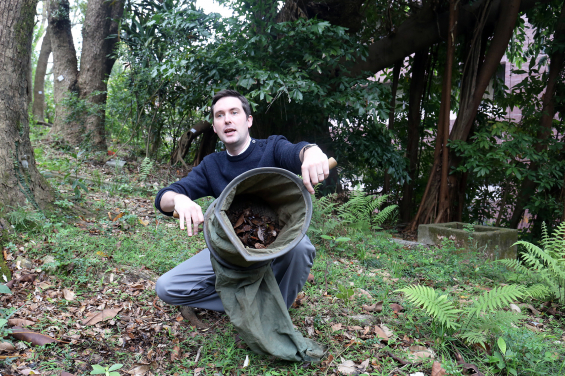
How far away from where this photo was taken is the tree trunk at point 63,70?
721 cm

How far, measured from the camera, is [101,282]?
2898 millimetres

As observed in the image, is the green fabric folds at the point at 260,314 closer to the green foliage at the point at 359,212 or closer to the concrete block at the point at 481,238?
the green foliage at the point at 359,212

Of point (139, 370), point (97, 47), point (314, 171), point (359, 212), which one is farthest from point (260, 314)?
point (97, 47)

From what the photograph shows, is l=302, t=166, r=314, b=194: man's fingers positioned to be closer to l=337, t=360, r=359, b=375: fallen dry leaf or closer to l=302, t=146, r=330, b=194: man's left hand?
l=302, t=146, r=330, b=194: man's left hand

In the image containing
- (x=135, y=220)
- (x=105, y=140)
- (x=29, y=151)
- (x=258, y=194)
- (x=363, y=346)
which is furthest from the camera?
(x=105, y=140)

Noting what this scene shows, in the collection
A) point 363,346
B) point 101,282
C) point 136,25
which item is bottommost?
point 363,346

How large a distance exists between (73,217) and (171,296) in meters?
2.00

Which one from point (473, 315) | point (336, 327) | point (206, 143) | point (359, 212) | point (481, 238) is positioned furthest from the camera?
point (206, 143)

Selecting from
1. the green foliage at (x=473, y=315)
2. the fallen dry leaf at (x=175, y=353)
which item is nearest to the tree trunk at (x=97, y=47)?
the fallen dry leaf at (x=175, y=353)

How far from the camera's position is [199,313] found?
2.81 metres

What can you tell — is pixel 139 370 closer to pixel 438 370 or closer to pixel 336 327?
pixel 336 327

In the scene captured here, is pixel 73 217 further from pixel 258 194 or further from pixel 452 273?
pixel 452 273

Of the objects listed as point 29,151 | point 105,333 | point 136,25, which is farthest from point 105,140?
point 105,333

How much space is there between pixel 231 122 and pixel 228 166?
11.5 inches
